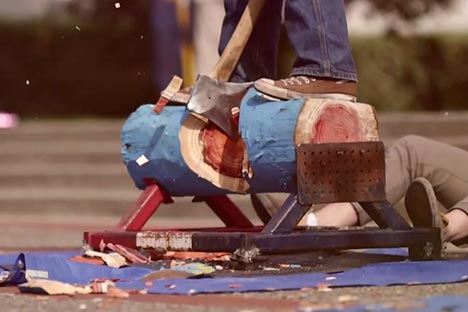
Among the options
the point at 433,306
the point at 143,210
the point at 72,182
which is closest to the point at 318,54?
the point at 143,210

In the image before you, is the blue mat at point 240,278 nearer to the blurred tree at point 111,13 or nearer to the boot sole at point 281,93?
the boot sole at point 281,93

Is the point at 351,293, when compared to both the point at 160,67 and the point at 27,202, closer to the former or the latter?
the point at 27,202

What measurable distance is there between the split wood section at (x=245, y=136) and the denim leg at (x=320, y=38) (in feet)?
0.44

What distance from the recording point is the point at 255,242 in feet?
17.2

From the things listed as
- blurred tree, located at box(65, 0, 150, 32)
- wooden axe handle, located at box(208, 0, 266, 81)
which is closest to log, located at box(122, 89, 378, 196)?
wooden axe handle, located at box(208, 0, 266, 81)

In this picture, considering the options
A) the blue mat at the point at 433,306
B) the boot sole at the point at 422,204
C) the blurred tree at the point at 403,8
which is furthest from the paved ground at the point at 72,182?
the blue mat at the point at 433,306

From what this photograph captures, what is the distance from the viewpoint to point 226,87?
570cm

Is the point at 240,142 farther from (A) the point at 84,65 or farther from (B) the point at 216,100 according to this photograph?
(A) the point at 84,65

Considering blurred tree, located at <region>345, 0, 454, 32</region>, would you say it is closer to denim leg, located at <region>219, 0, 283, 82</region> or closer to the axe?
denim leg, located at <region>219, 0, 283, 82</region>

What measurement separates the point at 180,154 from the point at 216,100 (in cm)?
29

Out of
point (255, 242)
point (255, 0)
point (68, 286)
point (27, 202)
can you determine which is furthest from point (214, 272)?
point (27, 202)

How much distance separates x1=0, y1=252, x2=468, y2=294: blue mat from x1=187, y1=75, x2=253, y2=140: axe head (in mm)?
678

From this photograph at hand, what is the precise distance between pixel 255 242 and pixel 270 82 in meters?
0.62

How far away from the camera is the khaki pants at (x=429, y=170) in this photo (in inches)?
240
